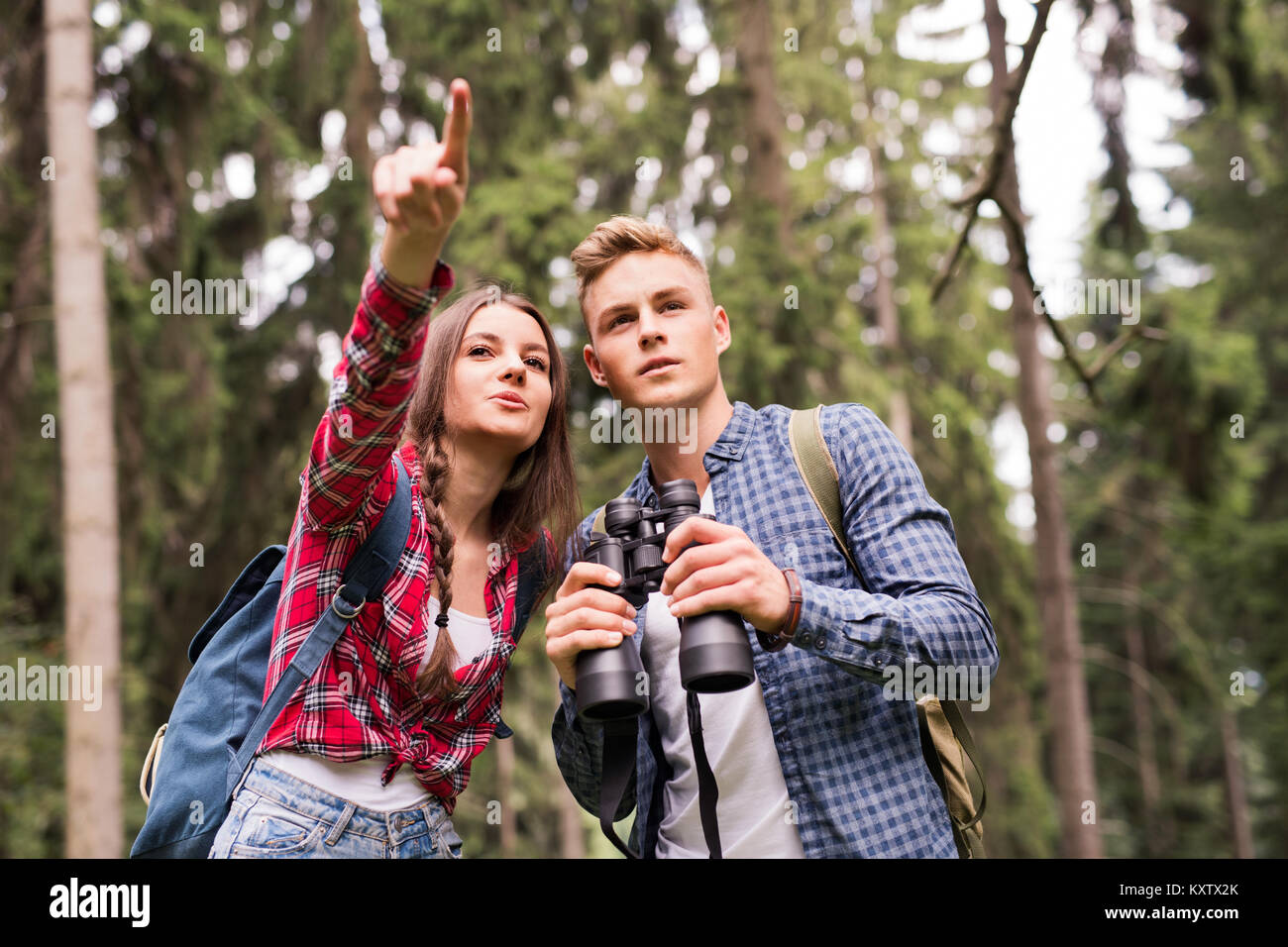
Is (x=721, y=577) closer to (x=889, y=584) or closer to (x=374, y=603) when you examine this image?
(x=889, y=584)

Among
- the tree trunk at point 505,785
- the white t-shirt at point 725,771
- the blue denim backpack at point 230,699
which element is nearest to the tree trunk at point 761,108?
the white t-shirt at point 725,771

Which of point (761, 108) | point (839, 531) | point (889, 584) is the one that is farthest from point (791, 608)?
point (761, 108)

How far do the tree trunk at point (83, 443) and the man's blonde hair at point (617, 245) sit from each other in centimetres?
504

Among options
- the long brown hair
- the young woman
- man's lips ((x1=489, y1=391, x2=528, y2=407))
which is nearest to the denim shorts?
the young woman

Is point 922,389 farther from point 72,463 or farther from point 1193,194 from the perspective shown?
point 1193,194

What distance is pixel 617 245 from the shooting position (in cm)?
276

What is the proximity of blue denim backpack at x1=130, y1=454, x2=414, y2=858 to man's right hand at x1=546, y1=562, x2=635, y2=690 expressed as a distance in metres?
0.38

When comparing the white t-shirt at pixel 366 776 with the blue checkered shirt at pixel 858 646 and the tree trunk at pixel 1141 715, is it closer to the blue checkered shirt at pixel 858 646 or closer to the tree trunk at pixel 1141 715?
the blue checkered shirt at pixel 858 646

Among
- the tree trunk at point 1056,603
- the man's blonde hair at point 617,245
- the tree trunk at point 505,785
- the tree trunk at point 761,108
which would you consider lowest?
the tree trunk at point 505,785

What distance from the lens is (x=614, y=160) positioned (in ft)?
31.6

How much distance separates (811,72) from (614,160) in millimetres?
3674

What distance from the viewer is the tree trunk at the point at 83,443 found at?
6.55m

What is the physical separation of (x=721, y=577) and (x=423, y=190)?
2.69ft
